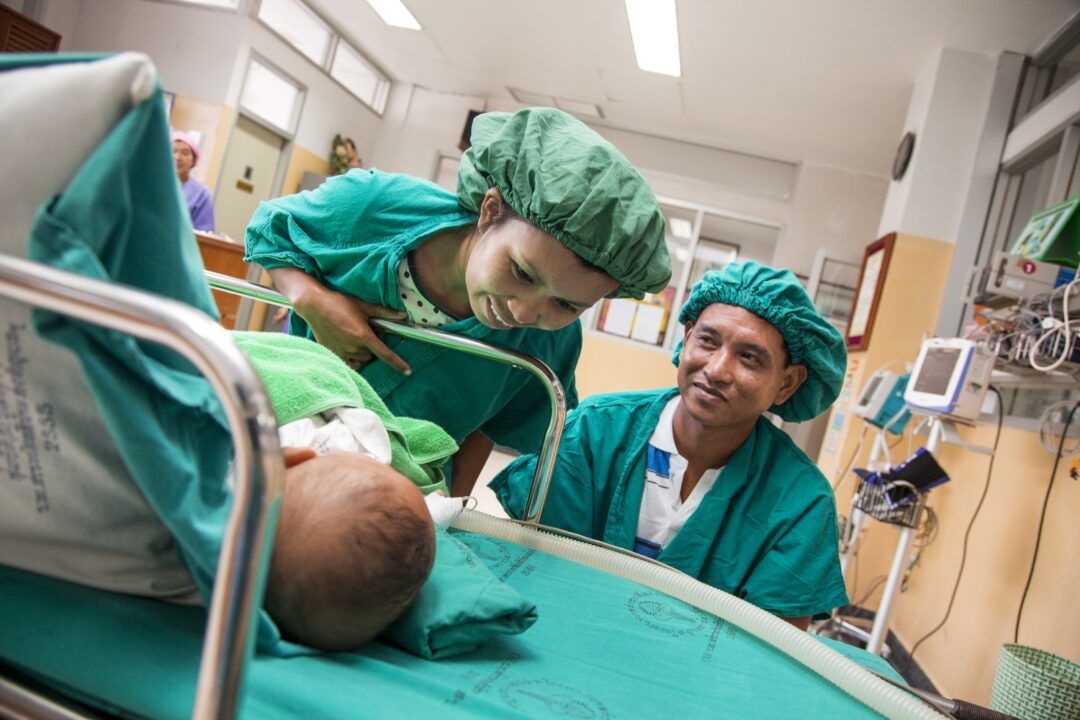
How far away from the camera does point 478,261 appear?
1292mm

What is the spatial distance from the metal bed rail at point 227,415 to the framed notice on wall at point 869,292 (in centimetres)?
469

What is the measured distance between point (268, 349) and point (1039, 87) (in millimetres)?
4896

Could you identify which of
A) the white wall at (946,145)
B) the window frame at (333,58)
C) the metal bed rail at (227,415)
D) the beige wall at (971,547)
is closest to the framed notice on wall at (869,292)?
the beige wall at (971,547)

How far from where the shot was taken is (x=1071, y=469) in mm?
2656

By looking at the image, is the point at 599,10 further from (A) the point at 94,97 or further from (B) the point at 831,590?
(A) the point at 94,97

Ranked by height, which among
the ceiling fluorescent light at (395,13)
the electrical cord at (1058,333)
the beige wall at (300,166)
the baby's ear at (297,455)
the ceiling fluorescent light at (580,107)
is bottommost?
the baby's ear at (297,455)

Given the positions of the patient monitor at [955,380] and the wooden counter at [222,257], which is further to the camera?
the wooden counter at [222,257]

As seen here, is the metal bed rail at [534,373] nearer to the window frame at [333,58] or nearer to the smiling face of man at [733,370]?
the smiling face of man at [733,370]

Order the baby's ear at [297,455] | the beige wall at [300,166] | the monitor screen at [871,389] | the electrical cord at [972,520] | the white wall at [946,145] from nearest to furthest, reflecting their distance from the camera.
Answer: the baby's ear at [297,455]
the electrical cord at [972,520]
the monitor screen at [871,389]
the white wall at [946,145]
the beige wall at [300,166]

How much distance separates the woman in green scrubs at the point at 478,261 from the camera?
121 cm

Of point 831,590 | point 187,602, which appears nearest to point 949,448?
point 831,590

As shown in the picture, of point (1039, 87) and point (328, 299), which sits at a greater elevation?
point (1039, 87)

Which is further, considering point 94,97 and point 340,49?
point 340,49

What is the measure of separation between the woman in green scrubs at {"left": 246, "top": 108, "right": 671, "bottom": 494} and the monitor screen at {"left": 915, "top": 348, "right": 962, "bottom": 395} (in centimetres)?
201
